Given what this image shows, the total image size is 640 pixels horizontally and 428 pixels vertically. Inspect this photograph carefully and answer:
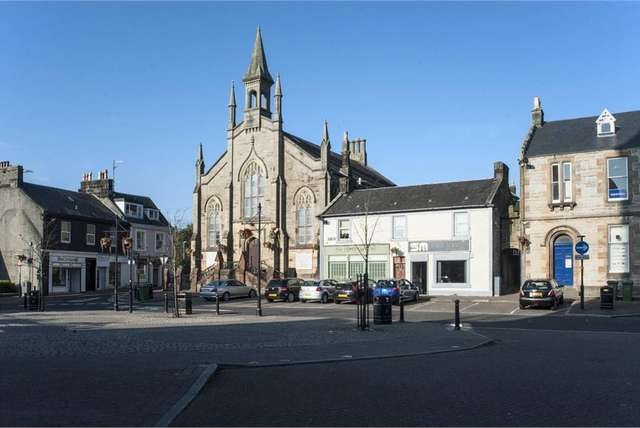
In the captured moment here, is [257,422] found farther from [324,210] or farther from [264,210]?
[264,210]

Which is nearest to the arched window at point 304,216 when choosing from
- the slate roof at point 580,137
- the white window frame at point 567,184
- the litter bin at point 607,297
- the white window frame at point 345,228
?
the white window frame at point 345,228

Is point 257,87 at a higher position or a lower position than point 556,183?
higher

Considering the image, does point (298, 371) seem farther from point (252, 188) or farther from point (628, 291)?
point (252, 188)

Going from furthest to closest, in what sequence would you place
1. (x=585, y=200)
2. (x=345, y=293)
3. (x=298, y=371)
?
(x=585, y=200)
(x=345, y=293)
(x=298, y=371)

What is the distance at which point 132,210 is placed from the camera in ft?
205

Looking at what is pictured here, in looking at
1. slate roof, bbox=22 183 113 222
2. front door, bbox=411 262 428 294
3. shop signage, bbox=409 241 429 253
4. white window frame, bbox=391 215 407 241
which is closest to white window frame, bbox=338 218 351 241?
white window frame, bbox=391 215 407 241

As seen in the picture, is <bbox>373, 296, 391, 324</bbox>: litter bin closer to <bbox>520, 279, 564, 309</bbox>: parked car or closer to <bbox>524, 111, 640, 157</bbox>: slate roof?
<bbox>520, 279, 564, 309</bbox>: parked car

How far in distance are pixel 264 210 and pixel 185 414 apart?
4583 centimetres

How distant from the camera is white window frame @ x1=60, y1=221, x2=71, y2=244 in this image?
52.0 metres

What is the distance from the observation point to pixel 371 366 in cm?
1267

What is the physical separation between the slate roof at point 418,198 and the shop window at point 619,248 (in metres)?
7.58

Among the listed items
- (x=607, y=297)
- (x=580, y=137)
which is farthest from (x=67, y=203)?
(x=607, y=297)

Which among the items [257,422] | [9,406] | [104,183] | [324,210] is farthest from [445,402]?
[104,183]

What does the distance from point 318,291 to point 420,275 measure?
9.02 metres
